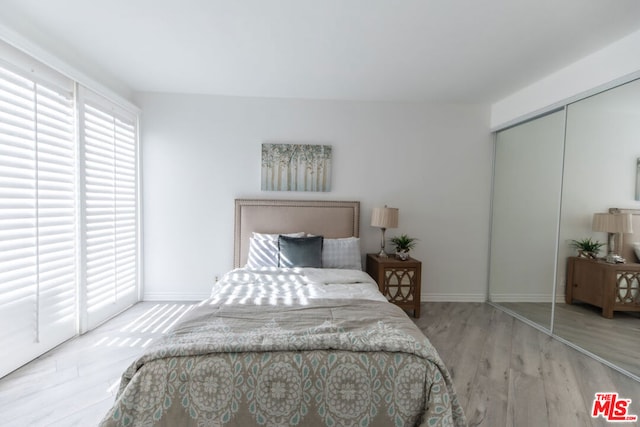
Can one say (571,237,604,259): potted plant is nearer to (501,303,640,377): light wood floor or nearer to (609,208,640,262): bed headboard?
(609,208,640,262): bed headboard

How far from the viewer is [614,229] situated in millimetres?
2512

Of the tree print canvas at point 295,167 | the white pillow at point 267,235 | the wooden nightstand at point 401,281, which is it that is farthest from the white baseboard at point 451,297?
the tree print canvas at point 295,167

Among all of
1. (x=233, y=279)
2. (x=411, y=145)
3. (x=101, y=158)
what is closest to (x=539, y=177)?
(x=411, y=145)

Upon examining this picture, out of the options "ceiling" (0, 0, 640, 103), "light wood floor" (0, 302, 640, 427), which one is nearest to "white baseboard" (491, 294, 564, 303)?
"light wood floor" (0, 302, 640, 427)

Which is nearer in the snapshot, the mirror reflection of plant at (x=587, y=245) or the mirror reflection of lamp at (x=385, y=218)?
the mirror reflection of plant at (x=587, y=245)

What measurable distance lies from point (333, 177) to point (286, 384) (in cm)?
289

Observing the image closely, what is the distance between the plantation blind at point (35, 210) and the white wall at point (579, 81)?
4.50 m

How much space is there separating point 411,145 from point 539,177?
1.45 m

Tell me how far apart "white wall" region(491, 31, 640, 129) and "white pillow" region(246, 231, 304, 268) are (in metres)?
3.12

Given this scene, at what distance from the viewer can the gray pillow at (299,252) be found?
3.31 metres

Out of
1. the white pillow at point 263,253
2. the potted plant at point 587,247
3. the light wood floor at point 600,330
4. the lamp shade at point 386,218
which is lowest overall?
the light wood floor at point 600,330

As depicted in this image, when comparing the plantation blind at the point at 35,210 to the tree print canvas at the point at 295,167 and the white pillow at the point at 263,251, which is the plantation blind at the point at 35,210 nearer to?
the white pillow at the point at 263,251

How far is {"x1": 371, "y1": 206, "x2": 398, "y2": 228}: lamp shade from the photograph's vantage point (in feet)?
12.1

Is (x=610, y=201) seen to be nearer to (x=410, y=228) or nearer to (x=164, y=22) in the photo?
(x=410, y=228)
